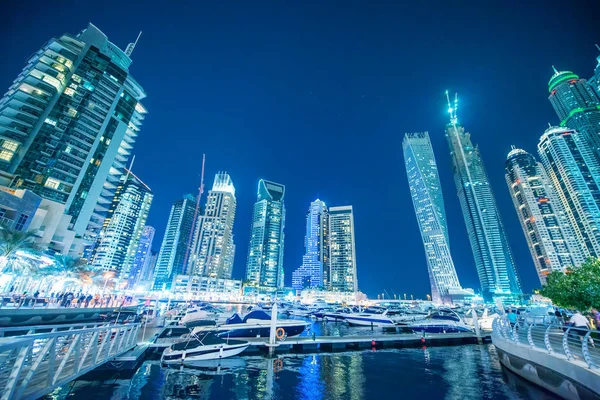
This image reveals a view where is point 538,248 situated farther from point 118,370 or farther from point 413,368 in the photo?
point 118,370

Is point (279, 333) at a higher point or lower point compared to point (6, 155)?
lower

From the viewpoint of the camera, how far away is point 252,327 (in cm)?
3023

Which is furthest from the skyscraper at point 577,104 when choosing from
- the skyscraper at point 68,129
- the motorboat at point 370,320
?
the skyscraper at point 68,129

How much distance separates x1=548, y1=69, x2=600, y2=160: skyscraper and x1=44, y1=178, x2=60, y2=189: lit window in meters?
237

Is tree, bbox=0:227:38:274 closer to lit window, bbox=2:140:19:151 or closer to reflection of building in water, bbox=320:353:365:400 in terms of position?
lit window, bbox=2:140:19:151

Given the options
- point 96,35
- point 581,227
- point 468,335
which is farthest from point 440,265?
point 96,35

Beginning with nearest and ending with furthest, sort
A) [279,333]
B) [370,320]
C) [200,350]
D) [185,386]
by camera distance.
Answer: [185,386] → [200,350] → [279,333] → [370,320]

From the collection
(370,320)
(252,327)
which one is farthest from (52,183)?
(370,320)

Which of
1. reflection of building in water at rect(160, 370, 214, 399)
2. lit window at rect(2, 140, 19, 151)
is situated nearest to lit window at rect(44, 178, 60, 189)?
lit window at rect(2, 140, 19, 151)

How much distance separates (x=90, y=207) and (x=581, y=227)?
221860mm

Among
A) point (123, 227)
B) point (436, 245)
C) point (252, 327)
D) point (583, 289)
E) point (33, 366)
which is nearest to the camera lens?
point (33, 366)

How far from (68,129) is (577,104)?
9833 inches

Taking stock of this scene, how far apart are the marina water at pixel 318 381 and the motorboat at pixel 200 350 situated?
791 millimetres

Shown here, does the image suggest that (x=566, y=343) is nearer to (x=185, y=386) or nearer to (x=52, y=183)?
(x=185, y=386)
